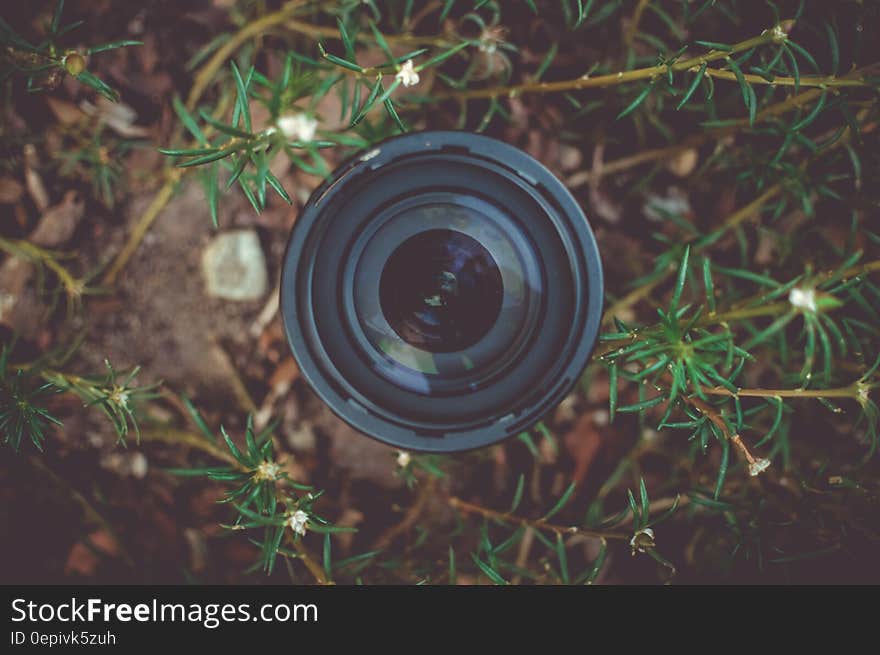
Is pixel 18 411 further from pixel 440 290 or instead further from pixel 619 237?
pixel 619 237

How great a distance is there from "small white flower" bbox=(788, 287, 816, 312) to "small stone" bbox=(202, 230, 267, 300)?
870 mm

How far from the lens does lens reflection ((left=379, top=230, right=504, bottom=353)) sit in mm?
879

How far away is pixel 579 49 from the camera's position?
116cm

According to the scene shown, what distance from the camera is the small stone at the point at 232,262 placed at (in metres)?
1.17

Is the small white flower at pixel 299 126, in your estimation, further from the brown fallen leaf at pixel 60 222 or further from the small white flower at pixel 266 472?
the brown fallen leaf at pixel 60 222

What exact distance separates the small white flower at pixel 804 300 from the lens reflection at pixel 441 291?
38cm

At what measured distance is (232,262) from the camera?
1168mm

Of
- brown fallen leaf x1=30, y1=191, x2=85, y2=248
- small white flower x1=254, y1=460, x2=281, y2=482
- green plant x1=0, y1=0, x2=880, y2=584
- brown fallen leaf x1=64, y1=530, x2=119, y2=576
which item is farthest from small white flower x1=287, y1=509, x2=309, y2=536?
brown fallen leaf x1=30, y1=191, x2=85, y2=248

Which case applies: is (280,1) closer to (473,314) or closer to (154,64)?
(154,64)

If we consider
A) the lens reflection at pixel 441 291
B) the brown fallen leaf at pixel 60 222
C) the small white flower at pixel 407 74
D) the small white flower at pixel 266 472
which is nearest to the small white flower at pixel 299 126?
the small white flower at pixel 407 74

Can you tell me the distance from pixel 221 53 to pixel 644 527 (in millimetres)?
1007

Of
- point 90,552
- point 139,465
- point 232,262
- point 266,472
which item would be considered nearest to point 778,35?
point 266,472

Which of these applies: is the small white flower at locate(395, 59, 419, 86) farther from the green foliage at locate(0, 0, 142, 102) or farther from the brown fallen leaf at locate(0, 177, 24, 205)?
the brown fallen leaf at locate(0, 177, 24, 205)

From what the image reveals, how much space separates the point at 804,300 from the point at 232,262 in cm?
91
